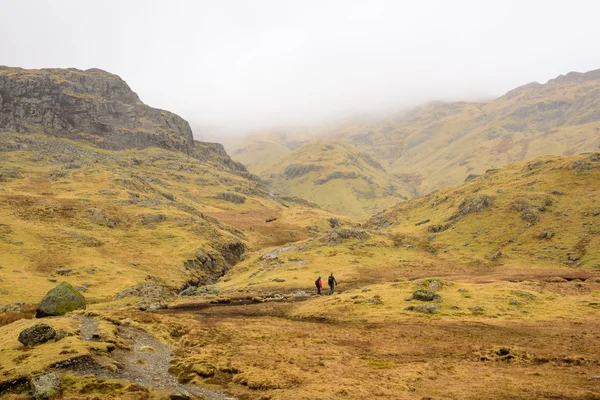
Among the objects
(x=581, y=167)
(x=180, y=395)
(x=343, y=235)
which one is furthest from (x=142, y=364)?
(x=581, y=167)

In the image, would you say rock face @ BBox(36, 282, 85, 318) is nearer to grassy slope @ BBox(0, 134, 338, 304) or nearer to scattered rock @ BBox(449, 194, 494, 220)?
grassy slope @ BBox(0, 134, 338, 304)

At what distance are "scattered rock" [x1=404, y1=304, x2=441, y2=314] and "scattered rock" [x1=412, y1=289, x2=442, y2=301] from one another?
205 centimetres

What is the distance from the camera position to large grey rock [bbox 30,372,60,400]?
60.1 ft

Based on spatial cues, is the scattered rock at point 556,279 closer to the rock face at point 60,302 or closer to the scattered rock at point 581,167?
the scattered rock at point 581,167

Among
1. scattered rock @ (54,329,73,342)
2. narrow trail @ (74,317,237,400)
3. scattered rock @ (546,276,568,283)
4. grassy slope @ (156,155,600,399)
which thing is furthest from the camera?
scattered rock @ (546,276,568,283)

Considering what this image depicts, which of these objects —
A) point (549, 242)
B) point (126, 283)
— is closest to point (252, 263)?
point (126, 283)

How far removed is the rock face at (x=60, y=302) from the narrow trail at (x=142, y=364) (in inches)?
232

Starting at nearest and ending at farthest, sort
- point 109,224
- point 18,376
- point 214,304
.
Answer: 1. point 18,376
2. point 214,304
3. point 109,224

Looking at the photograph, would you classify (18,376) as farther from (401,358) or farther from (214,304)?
(214,304)

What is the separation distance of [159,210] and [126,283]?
53262 millimetres

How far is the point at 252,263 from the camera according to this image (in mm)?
89688

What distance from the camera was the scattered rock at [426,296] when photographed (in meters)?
43.8

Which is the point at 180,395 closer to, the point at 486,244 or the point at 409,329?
the point at 409,329

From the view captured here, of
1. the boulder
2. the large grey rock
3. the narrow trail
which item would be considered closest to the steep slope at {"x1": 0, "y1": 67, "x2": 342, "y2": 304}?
the narrow trail
